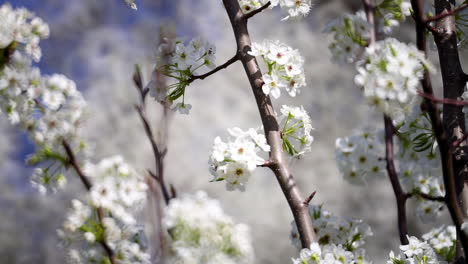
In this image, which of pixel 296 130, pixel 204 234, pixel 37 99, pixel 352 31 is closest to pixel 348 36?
pixel 352 31

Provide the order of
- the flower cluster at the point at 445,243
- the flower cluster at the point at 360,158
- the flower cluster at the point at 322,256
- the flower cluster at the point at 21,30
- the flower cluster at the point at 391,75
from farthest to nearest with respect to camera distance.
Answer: the flower cluster at the point at 360,158 → the flower cluster at the point at 445,243 → the flower cluster at the point at 21,30 → the flower cluster at the point at 322,256 → the flower cluster at the point at 391,75

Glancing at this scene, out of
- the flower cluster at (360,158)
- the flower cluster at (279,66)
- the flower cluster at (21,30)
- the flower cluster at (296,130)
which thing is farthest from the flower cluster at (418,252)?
the flower cluster at (21,30)

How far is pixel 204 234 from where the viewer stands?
91 cm

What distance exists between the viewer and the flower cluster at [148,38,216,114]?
1.14 metres

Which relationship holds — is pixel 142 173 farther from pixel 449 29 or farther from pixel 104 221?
pixel 449 29

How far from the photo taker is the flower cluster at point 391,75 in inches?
31.6

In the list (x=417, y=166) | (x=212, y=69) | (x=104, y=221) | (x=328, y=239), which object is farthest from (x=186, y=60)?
(x=417, y=166)

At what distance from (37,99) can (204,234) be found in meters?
0.57

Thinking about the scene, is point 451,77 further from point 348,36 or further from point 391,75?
point 391,75

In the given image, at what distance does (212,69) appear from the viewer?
3.93ft

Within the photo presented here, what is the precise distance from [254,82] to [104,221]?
1.45 feet

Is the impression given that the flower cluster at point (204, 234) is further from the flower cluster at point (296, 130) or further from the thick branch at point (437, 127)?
the thick branch at point (437, 127)

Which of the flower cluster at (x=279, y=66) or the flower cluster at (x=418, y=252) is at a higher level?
the flower cluster at (x=279, y=66)

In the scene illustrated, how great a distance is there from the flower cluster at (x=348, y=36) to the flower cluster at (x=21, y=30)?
26.9 inches
